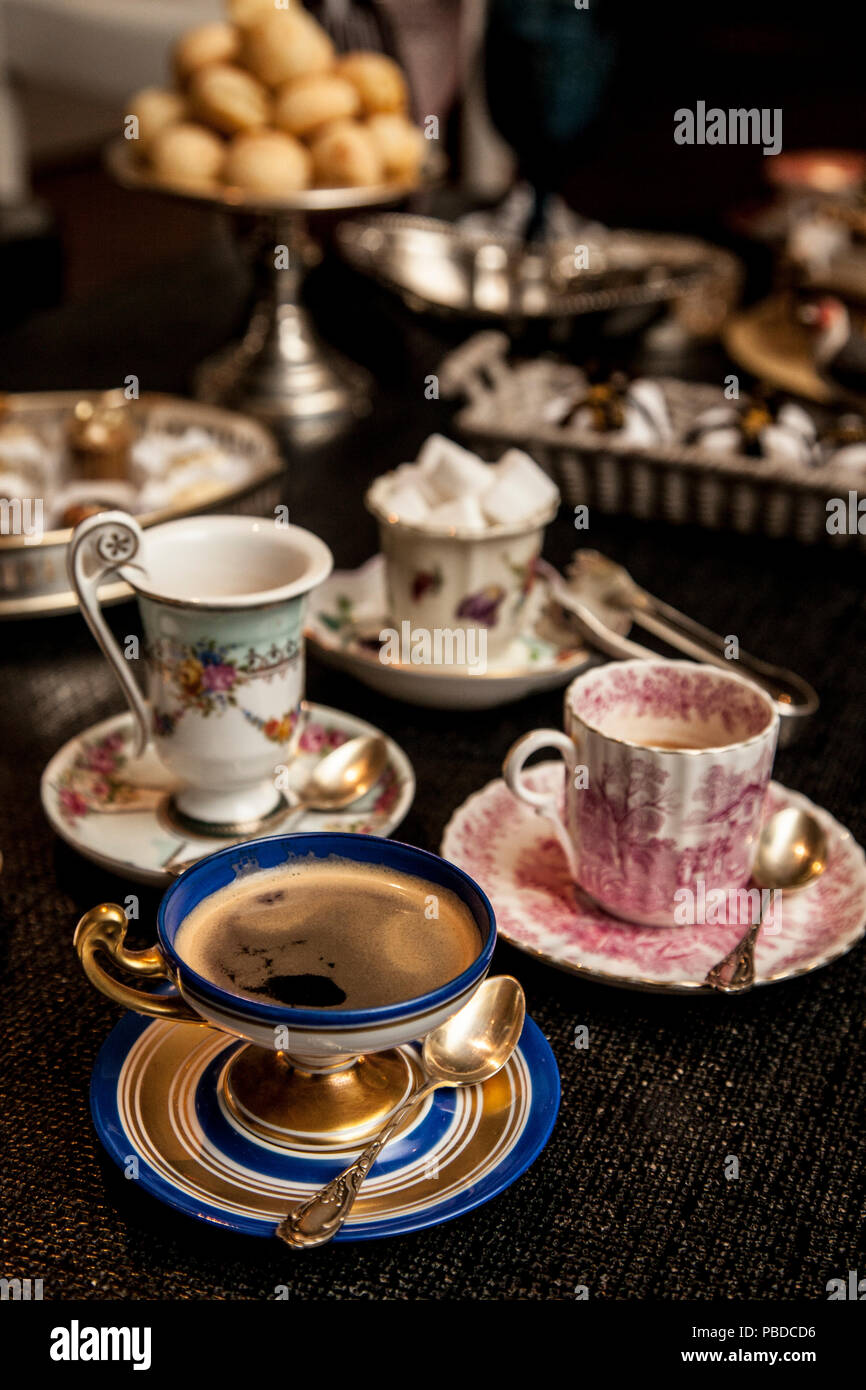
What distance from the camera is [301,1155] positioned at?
1.56 ft

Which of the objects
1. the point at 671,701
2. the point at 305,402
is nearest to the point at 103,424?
the point at 305,402

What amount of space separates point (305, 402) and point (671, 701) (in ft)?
2.40

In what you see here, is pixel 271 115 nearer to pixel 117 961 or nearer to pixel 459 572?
pixel 459 572

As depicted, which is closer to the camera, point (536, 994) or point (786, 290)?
point (536, 994)

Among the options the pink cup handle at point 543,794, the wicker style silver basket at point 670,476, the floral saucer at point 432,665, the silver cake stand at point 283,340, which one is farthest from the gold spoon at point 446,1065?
the silver cake stand at point 283,340

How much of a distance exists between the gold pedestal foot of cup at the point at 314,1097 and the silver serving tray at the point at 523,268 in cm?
97

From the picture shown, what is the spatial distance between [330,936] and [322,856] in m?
0.04

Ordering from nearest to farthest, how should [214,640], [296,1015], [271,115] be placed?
[296,1015] → [214,640] → [271,115]

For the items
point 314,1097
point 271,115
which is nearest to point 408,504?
point 314,1097

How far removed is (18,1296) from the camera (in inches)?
17.9

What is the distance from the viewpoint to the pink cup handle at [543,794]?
61cm

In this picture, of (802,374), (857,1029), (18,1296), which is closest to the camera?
(18,1296)

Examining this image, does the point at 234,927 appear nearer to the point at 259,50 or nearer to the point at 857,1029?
the point at 857,1029

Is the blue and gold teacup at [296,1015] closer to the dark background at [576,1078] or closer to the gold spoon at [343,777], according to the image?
the dark background at [576,1078]
